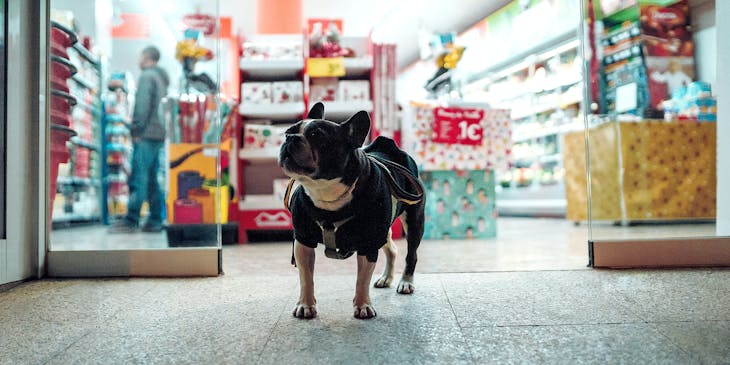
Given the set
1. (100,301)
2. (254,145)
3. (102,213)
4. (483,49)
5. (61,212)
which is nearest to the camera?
(100,301)

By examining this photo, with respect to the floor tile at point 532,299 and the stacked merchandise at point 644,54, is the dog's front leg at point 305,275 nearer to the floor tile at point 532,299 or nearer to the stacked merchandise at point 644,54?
the floor tile at point 532,299

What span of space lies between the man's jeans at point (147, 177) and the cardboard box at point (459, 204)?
267cm

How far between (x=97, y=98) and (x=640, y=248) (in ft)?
24.3

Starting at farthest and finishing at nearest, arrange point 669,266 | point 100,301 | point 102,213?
point 102,213 → point 669,266 → point 100,301

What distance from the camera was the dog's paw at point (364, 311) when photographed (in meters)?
1.53

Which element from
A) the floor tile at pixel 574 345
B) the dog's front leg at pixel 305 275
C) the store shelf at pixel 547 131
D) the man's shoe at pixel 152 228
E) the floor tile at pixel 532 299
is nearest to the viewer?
the floor tile at pixel 574 345

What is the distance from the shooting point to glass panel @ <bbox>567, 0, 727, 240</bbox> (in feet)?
15.5

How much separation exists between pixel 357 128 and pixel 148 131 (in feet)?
13.0

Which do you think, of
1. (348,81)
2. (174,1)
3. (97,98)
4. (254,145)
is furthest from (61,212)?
(348,81)

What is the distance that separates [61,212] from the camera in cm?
616

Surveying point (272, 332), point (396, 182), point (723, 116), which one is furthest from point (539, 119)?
point (272, 332)

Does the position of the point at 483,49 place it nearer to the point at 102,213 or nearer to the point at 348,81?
the point at 348,81

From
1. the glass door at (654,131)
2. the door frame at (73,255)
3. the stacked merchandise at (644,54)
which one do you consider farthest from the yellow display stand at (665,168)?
the door frame at (73,255)

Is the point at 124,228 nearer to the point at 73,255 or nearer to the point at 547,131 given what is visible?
the point at 73,255
